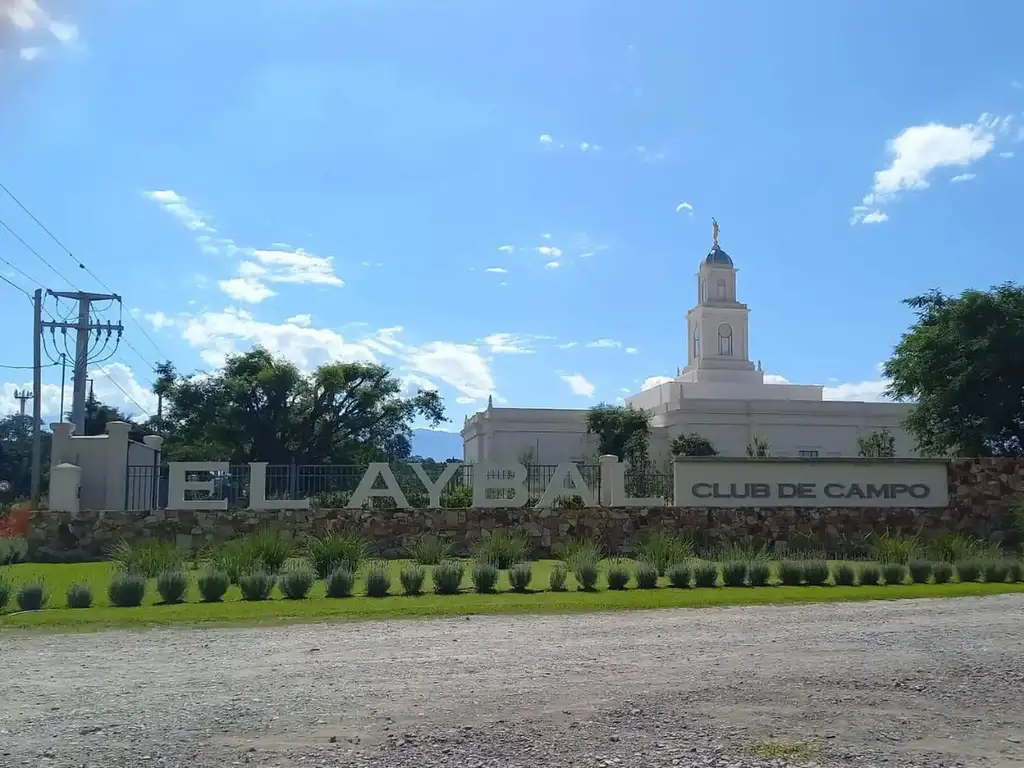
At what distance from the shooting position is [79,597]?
13.8 m

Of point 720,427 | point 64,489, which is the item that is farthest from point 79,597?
point 720,427

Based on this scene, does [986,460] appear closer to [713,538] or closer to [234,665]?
[713,538]

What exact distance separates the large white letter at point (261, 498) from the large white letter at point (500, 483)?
4214 millimetres

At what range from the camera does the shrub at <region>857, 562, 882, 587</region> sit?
1684 cm

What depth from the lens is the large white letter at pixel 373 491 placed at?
24219mm

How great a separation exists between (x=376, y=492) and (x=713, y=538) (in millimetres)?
8404

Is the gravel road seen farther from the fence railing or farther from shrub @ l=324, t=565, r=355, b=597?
the fence railing

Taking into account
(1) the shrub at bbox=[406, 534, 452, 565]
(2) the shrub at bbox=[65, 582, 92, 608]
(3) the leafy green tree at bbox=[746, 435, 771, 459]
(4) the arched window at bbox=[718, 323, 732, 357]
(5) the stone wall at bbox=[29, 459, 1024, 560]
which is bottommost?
(2) the shrub at bbox=[65, 582, 92, 608]

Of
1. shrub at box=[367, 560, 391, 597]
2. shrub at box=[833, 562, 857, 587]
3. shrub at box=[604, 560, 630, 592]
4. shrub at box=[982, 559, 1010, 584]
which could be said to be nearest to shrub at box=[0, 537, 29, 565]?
shrub at box=[367, 560, 391, 597]

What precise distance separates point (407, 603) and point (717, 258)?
5196 centimetres

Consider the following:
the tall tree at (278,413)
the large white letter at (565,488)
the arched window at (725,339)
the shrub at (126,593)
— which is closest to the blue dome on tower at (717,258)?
the arched window at (725,339)

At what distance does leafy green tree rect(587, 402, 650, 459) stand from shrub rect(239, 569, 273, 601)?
35.6 metres

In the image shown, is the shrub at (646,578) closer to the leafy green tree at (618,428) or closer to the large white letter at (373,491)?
the large white letter at (373,491)

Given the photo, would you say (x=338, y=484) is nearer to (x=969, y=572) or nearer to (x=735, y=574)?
(x=735, y=574)
